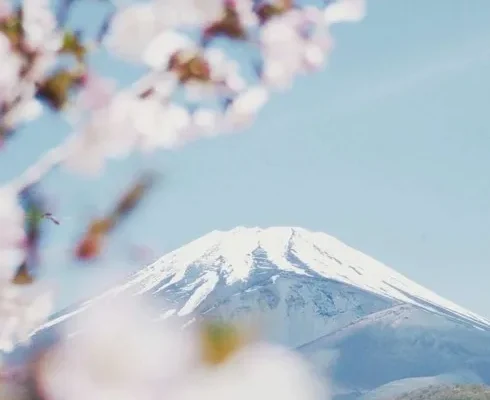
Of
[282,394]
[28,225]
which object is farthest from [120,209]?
[282,394]

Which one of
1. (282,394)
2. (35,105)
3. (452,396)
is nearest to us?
(282,394)

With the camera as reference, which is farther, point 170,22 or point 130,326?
point 170,22

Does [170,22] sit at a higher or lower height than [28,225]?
higher

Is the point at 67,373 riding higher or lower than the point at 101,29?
lower

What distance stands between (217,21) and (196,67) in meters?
0.10

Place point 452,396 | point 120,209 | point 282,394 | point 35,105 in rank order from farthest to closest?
point 452,396, point 35,105, point 120,209, point 282,394

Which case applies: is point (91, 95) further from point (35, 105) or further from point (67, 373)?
point (67, 373)

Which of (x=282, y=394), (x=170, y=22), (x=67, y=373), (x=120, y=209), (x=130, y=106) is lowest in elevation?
(x=282, y=394)

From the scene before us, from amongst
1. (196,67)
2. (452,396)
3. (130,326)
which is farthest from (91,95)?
(452,396)

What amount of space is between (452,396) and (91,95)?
158284 mm

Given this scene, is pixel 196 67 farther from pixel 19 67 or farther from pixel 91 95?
pixel 19 67

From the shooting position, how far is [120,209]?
1.35m

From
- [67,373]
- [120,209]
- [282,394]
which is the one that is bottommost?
[282,394]

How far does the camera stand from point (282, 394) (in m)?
0.90
